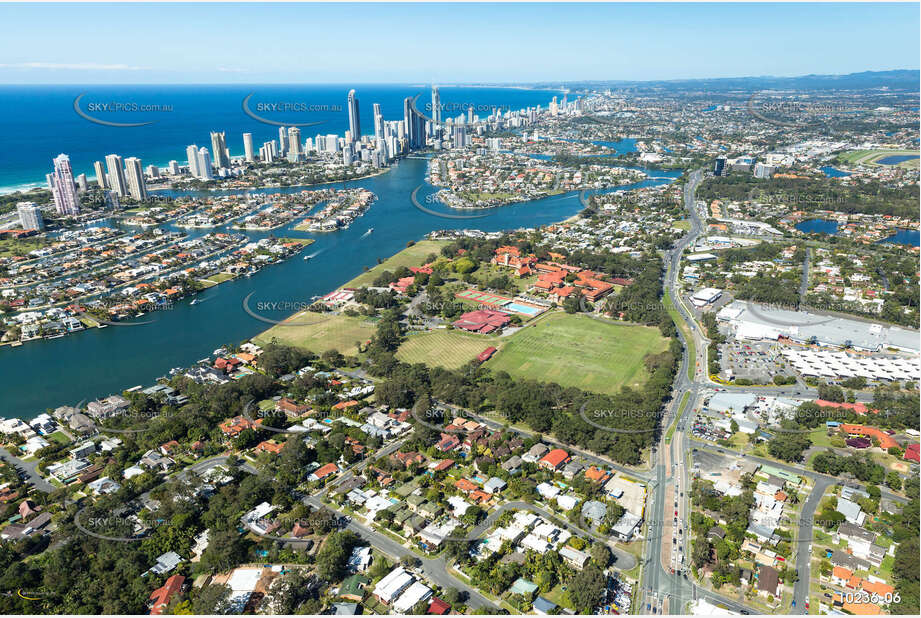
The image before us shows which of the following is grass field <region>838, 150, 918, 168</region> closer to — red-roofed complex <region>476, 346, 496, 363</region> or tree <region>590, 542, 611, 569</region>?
red-roofed complex <region>476, 346, 496, 363</region>

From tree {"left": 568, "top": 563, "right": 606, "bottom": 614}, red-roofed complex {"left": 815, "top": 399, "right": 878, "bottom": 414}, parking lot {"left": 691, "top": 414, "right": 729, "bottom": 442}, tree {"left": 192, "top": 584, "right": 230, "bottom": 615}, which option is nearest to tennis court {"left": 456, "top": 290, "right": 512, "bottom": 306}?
parking lot {"left": 691, "top": 414, "right": 729, "bottom": 442}

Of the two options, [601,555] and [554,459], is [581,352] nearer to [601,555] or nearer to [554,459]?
[554,459]

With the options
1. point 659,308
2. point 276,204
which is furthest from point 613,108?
point 659,308

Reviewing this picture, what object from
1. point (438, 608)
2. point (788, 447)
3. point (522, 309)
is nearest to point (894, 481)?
point (788, 447)

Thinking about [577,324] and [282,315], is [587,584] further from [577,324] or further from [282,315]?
[282,315]

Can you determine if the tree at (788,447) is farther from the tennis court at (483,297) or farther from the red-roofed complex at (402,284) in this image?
the red-roofed complex at (402,284)

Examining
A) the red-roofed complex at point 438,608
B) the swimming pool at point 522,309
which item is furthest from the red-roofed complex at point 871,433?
the red-roofed complex at point 438,608

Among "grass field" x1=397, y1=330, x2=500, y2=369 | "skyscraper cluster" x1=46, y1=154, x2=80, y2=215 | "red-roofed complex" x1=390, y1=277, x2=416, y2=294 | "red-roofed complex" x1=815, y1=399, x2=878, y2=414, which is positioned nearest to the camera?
"red-roofed complex" x1=815, y1=399, x2=878, y2=414
